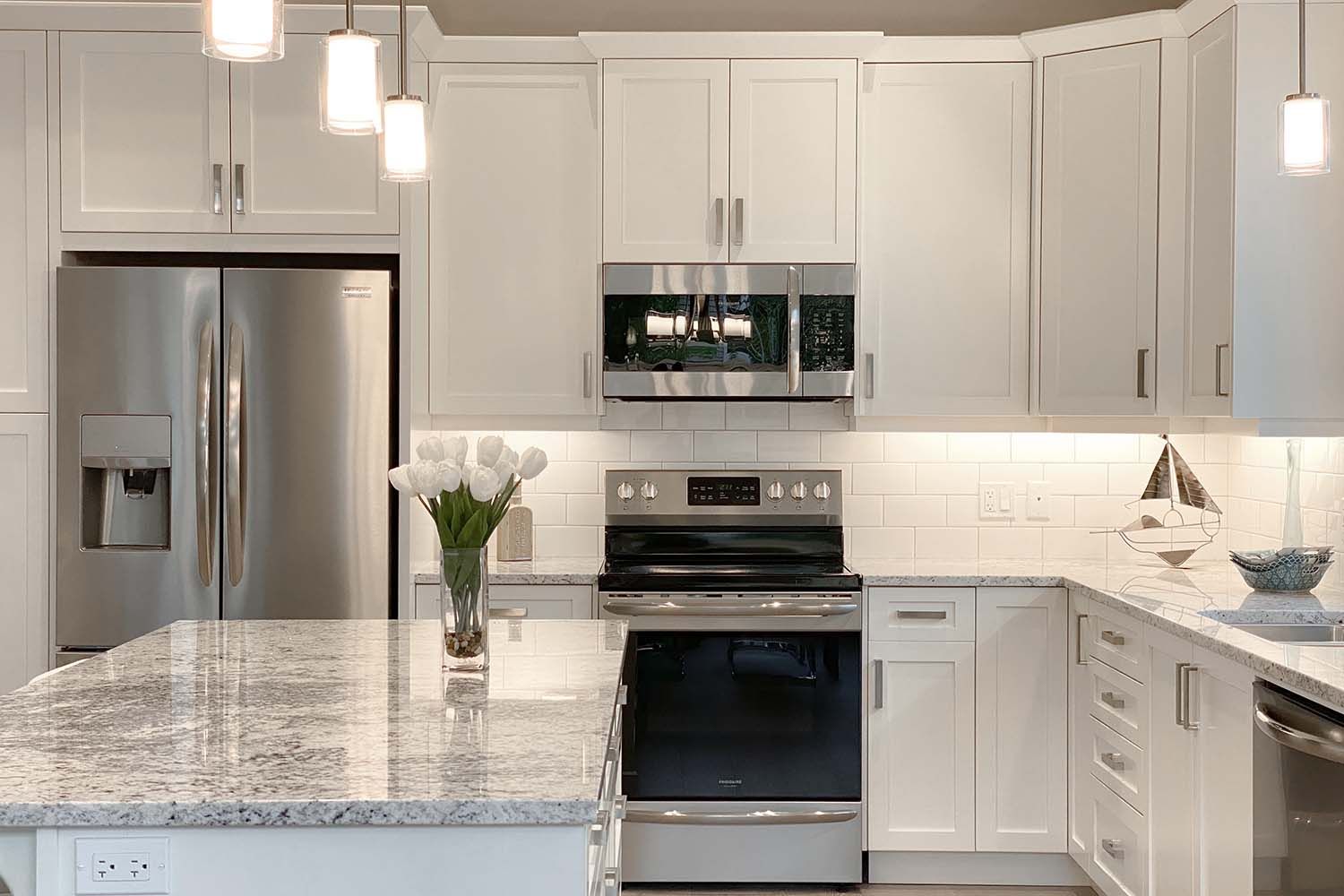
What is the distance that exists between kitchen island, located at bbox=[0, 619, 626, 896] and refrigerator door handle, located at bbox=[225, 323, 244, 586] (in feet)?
4.91

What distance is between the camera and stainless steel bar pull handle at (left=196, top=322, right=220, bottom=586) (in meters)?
3.51

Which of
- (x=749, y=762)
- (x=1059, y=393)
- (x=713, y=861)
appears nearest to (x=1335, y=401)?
(x=1059, y=393)

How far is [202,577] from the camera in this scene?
139 inches

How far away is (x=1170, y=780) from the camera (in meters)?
2.85

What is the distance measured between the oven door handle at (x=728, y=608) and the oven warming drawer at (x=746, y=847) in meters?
0.55

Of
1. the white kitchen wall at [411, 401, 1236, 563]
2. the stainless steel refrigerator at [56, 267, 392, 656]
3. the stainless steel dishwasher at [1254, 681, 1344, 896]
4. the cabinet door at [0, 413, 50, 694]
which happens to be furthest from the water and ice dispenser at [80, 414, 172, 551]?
the stainless steel dishwasher at [1254, 681, 1344, 896]

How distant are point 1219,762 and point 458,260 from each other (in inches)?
99.6

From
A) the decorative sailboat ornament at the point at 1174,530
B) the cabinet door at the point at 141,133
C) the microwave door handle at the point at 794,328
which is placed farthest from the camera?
the decorative sailboat ornament at the point at 1174,530

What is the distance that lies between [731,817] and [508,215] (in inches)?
76.1

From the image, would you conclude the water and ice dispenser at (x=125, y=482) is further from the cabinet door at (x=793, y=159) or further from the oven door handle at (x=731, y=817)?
the cabinet door at (x=793, y=159)

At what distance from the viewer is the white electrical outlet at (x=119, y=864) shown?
4.83 feet

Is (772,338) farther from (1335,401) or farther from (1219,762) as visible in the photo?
(1219,762)

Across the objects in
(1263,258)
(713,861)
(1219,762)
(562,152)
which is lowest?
(713,861)

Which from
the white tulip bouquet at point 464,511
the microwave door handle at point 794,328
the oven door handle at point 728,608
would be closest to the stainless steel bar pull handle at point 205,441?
the oven door handle at point 728,608
